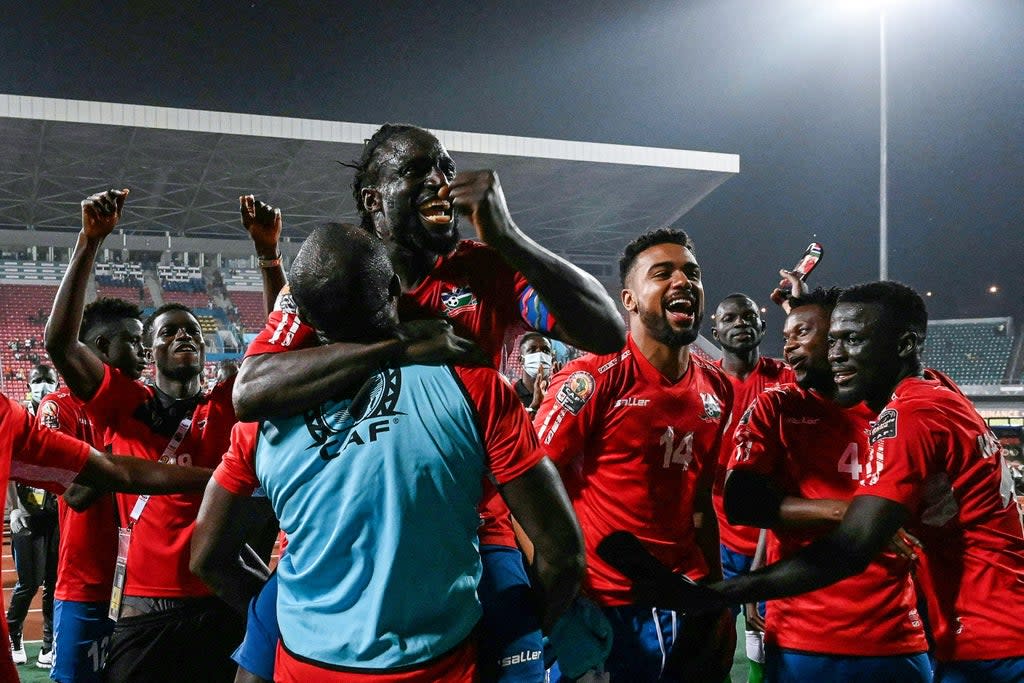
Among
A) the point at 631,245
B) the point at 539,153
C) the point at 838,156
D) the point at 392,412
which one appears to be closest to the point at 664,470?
the point at 631,245

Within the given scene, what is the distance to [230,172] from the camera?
83.1 feet

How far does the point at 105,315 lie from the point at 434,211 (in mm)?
3119

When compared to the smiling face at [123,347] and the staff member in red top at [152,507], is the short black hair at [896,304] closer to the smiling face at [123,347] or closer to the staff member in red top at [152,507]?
the staff member in red top at [152,507]

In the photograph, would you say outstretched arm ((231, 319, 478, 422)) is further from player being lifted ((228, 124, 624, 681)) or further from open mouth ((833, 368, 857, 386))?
open mouth ((833, 368, 857, 386))

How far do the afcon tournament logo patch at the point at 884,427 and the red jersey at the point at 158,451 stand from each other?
2.76 m

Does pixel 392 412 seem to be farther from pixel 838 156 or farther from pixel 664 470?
pixel 838 156

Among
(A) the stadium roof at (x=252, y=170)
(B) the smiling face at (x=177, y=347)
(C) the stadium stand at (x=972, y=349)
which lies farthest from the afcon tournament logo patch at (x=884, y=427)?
(C) the stadium stand at (x=972, y=349)

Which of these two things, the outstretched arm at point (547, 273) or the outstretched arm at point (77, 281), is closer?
the outstretched arm at point (547, 273)

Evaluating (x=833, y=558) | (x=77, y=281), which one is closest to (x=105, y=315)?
(x=77, y=281)

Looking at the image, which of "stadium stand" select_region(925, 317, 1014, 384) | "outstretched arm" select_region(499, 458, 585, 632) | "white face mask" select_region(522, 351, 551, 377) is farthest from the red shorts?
"stadium stand" select_region(925, 317, 1014, 384)

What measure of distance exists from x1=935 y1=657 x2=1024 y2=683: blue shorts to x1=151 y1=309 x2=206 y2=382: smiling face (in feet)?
11.3

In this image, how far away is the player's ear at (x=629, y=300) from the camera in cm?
411

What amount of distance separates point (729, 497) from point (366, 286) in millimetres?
2013

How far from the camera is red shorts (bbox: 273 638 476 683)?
2.11m
